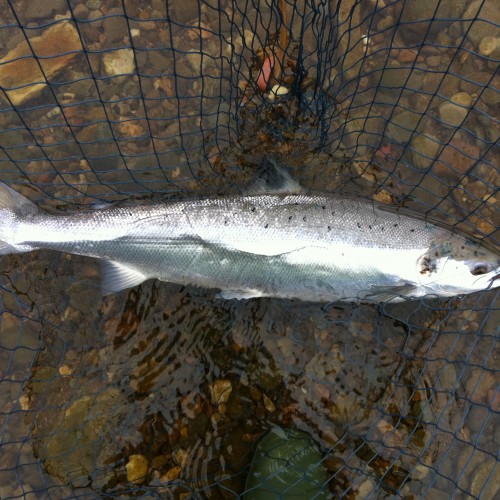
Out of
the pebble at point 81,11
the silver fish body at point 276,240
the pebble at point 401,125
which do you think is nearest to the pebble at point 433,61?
the pebble at point 401,125

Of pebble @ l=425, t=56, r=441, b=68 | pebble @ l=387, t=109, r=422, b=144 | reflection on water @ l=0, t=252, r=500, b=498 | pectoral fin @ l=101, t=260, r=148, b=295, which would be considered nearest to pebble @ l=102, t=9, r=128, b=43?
reflection on water @ l=0, t=252, r=500, b=498

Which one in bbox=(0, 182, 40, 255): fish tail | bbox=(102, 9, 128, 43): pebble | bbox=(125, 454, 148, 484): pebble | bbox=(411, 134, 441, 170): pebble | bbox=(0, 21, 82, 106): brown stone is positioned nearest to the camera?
bbox=(0, 182, 40, 255): fish tail

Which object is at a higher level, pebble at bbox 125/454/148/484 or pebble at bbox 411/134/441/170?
pebble at bbox 411/134/441/170

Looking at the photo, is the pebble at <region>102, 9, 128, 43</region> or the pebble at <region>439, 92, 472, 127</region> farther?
the pebble at <region>102, 9, 128, 43</region>

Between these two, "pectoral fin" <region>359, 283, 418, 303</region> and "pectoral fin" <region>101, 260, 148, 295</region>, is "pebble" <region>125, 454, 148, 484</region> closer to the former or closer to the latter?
"pectoral fin" <region>101, 260, 148, 295</region>

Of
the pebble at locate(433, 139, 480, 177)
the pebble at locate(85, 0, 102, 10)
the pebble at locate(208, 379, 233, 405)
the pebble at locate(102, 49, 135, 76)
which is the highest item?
the pebble at locate(85, 0, 102, 10)

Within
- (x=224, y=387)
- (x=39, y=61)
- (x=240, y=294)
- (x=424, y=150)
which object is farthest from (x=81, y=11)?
(x=224, y=387)

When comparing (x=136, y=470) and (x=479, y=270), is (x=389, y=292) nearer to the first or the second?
(x=479, y=270)
